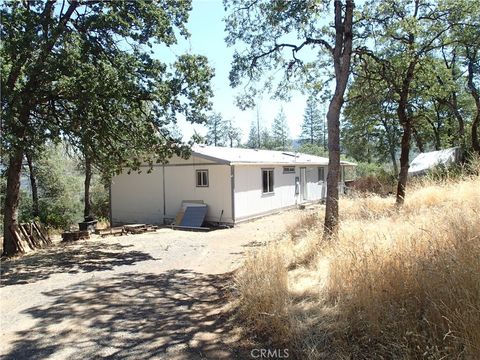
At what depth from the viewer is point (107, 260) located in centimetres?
898

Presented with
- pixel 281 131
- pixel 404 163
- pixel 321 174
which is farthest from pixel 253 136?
pixel 404 163

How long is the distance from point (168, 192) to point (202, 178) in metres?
2.02

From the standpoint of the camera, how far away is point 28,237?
1144 cm

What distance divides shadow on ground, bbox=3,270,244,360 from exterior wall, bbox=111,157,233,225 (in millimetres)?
8641

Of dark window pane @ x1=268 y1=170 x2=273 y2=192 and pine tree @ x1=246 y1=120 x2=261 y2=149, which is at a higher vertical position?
pine tree @ x1=246 y1=120 x2=261 y2=149

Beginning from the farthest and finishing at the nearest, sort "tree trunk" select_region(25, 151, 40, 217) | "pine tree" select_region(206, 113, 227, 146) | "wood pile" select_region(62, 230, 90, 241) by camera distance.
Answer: "pine tree" select_region(206, 113, 227, 146), "tree trunk" select_region(25, 151, 40, 217), "wood pile" select_region(62, 230, 90, 241)

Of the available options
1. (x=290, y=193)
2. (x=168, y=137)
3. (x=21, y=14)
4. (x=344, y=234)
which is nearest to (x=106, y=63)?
(x=21, y=14)

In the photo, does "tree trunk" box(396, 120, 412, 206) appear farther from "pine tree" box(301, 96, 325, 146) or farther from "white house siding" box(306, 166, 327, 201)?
"pine tree" box(301, 96, 325, 146)

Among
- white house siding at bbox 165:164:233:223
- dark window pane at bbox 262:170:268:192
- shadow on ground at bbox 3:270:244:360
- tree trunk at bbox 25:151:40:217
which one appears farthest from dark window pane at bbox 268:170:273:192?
tree trunk at bbox 25:151:40:217

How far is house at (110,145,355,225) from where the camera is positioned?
598 inches

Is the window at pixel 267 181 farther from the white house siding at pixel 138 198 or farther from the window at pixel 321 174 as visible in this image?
the window at pixel 321 174

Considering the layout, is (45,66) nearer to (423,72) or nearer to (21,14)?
(21,14)

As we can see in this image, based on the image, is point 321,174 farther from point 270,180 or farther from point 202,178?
point 202,178

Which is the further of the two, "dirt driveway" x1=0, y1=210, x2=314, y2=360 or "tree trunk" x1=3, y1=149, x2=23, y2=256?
"tree trunk" x1=3, y1=149, x2=23, y2=256
